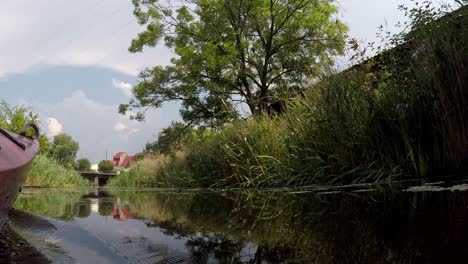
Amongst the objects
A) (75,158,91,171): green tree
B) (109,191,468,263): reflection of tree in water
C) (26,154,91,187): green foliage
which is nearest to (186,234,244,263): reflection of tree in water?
(109,191,468,263): reflection of tree in water

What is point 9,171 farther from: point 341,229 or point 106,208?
point 106,208

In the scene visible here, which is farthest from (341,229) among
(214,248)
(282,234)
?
(214,248)

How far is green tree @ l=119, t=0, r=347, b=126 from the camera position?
18.3 meters

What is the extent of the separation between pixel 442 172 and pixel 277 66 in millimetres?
15982

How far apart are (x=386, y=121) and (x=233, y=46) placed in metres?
13.2

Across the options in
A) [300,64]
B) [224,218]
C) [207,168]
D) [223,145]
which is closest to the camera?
[224,218]

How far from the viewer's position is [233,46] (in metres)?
17.5

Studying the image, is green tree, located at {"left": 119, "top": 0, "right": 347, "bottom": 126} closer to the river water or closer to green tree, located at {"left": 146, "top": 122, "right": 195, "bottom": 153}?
green tree, located at {"left": 146, "top": 122, "right": 195, "bottom": 153}

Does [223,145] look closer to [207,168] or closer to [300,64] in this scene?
[207,168]

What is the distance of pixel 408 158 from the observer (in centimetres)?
466

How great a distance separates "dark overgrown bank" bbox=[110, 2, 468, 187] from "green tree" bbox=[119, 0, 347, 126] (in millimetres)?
11401

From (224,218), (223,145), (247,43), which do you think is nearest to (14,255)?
(224,218)

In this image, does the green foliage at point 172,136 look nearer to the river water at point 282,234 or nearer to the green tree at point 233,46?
the green tree at point 233,46

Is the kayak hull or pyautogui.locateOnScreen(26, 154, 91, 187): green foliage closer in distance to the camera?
the kayak hull
